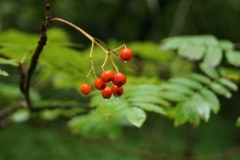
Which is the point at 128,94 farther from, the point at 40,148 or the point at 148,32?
the point at 148,32

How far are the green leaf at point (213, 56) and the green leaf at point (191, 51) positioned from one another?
25 millimetres

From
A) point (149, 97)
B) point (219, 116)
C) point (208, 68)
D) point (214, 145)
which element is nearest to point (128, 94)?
point (149, 97)

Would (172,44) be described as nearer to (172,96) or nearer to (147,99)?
(172,96)

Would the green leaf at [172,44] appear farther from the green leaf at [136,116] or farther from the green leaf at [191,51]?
the green leaf at [136,116]

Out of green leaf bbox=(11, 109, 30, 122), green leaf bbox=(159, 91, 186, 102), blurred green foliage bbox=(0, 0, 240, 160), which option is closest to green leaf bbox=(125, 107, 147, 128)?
blurred green foliage bbox=(0, 0, 240, 160)

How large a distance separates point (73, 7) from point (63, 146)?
2.39 meters

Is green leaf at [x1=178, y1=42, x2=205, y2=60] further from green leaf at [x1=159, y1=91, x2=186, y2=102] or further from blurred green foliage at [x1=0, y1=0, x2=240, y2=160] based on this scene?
green leaf at [x1=159, y1=91, x2=186, y2=102]

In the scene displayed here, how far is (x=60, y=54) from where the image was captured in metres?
1.03

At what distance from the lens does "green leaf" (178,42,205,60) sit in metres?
1.19

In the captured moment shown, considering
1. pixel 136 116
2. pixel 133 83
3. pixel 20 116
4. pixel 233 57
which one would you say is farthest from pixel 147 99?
pixel 20 116

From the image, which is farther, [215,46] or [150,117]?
[150,117]

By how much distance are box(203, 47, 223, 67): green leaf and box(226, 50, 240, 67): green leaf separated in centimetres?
3

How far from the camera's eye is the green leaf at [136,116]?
77 centimetres

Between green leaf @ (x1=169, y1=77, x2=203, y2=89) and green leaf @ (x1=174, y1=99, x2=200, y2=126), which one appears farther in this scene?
green leaf @ (x1=169, y1=77, x2=203, y2=89)
